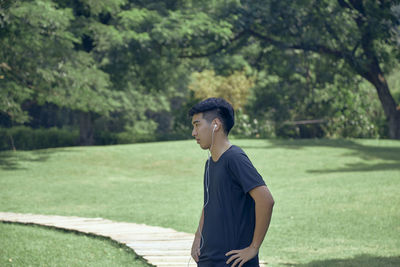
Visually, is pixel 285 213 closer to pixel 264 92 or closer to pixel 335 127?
pixel 335 127

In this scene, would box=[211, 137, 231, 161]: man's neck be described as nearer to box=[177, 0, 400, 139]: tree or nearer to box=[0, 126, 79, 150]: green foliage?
box=[177, 0, 400, 139]: tree

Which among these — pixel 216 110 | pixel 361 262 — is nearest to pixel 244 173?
pixel 216 110

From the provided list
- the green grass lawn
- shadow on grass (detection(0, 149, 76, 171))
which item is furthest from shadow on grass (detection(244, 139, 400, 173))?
shadow on grass (detection(0, 149, 76, 171))

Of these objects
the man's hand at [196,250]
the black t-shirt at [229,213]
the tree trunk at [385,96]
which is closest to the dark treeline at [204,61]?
the tree trunk at [385,96]

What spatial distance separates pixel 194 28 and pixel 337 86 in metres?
8.95

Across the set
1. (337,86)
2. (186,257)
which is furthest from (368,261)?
(337,86)

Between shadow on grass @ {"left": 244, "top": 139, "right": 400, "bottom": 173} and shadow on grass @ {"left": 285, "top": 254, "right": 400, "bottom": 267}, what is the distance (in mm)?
11053

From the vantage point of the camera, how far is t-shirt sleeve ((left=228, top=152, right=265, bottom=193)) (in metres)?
3.14

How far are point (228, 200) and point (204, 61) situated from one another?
34874 millimetres

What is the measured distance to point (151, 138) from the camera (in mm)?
35562

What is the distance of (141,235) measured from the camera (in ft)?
26.2

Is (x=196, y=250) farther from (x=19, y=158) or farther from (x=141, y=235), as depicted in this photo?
(x=19, y=158)

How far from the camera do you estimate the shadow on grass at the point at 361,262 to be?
732cm

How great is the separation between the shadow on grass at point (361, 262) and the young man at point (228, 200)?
173 inches
